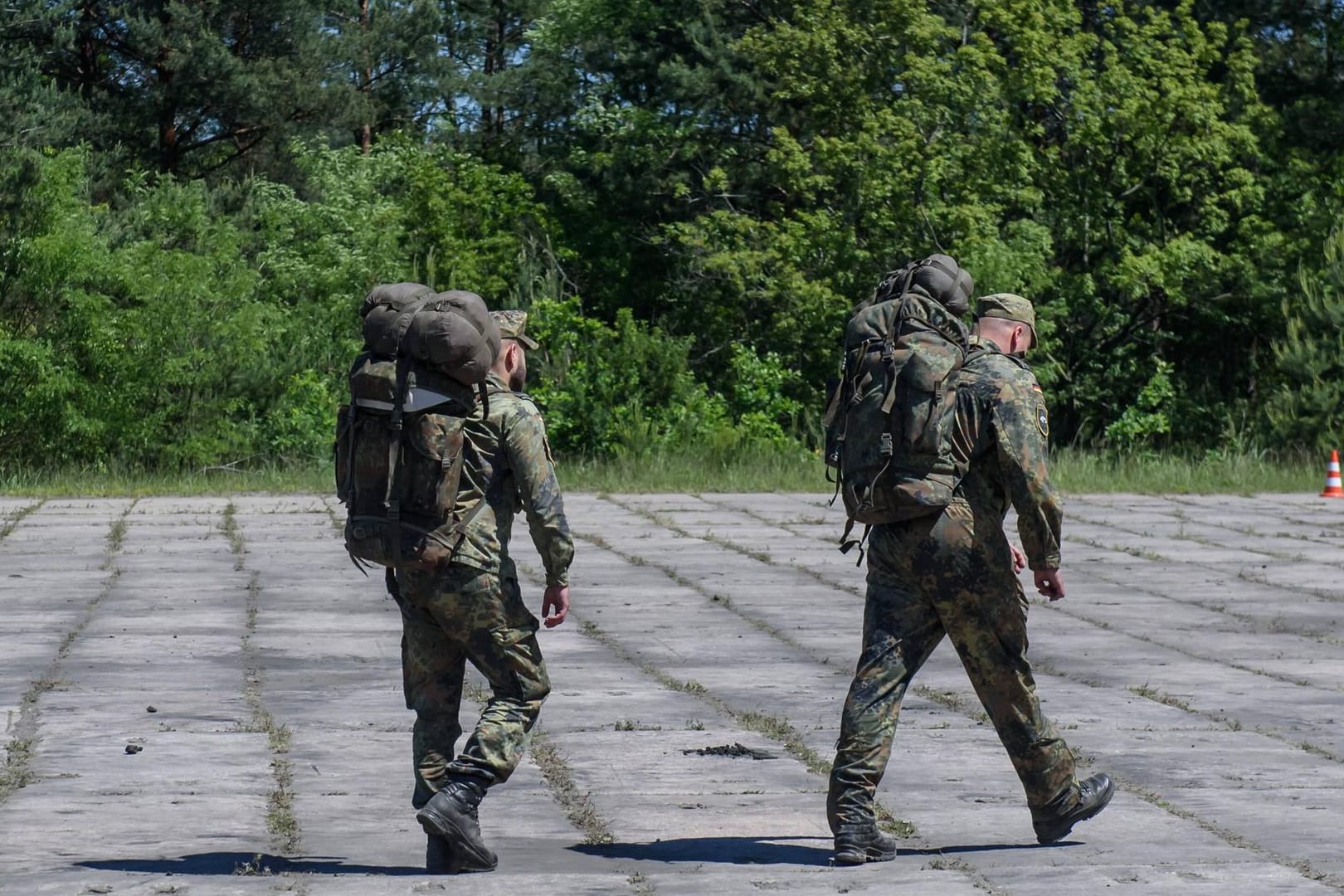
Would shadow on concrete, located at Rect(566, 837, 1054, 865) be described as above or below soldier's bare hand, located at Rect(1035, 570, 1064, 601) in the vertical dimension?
below

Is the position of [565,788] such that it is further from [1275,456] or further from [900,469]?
[1275,456]

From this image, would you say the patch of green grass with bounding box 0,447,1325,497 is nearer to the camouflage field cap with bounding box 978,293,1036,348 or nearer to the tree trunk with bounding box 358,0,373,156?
the camouflage field cap with bounding box 978,293,1036,348

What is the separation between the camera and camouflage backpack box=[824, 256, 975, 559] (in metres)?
6.02

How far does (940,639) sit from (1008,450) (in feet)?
1.99

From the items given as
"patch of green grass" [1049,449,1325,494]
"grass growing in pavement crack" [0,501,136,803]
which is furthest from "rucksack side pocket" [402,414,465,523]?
"patch of green grass" [1049,449,1325,494]


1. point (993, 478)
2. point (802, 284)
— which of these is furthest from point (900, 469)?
point (802, 284)

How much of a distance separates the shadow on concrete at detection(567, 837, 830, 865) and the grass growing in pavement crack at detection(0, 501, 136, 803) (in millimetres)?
2148

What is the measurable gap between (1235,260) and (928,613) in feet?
95.1

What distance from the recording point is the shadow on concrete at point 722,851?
599 centimetres

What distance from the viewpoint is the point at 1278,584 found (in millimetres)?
13992

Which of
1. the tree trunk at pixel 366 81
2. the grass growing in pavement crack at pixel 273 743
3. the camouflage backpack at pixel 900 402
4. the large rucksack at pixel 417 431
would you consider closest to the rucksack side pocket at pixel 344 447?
the large rucksack at pixel 417 431

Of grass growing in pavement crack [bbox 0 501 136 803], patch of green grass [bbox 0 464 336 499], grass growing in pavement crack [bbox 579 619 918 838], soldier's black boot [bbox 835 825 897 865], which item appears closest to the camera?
soldier's black boot [bbox 835 825 897 865]

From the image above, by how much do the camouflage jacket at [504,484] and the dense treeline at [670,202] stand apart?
18.9 metres

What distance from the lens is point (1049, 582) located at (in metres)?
6.15
